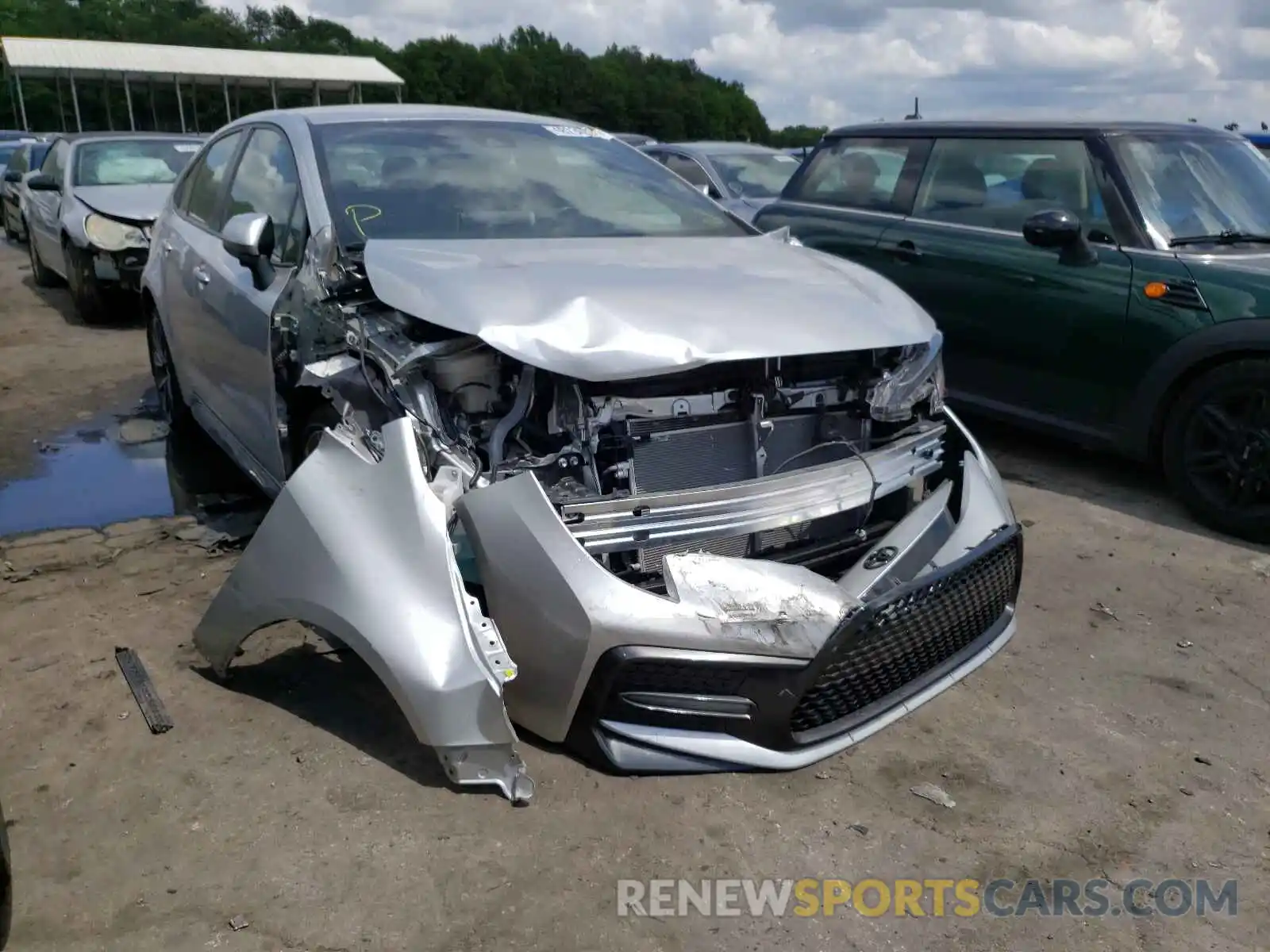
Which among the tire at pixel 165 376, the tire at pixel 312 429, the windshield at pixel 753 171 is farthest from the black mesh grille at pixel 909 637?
the windshield at pixel 753 171

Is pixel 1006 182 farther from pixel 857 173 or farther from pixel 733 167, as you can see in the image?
pixel 733 167

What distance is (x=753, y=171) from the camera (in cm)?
1019

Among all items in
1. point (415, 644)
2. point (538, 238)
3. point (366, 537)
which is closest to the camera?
point (415, 644)

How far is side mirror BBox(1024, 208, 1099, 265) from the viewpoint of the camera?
5055mm

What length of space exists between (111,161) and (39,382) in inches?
147

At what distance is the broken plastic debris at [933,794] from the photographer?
111 inches

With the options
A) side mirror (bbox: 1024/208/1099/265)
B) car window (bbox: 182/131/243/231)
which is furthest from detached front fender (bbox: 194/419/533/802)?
side mirror (bbox: 1024/208/1099/265)

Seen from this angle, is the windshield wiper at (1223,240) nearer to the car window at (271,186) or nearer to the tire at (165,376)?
the car window at (271,186)

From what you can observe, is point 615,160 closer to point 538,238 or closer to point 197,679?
point 538,238

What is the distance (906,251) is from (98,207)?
6.73 metres

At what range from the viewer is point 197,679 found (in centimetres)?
329

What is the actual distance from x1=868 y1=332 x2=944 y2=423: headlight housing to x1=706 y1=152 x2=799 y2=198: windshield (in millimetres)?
6521

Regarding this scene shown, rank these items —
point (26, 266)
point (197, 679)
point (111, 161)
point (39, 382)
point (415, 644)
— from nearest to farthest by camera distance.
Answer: point (415, 644), point (197, 679), point (39, 382), point (111, 161), point (26, 266)

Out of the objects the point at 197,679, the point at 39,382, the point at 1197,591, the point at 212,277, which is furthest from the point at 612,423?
the point at 39,382
